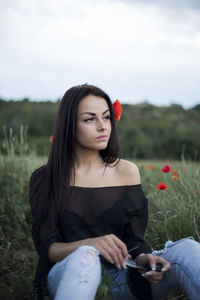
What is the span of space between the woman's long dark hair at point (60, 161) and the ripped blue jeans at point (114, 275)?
1.11 feet

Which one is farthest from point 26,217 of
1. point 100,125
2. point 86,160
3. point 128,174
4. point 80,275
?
point 80,275

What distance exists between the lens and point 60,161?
181 cm

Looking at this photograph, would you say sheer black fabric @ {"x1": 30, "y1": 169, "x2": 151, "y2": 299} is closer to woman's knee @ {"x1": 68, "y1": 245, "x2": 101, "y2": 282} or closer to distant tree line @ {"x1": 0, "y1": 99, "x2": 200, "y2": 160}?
woman's knee @ {"x1": 68, "y1": 245, "x2": 101, "y2": 282}

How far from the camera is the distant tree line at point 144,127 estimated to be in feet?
62.6

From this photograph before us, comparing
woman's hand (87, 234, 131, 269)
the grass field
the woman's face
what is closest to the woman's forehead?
the woman's face

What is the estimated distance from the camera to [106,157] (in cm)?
196

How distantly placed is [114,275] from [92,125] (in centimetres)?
75

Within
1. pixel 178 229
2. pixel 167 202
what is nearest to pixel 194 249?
pixel 178 229

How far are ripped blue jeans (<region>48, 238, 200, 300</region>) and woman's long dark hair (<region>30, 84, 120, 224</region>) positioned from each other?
0.34 meters

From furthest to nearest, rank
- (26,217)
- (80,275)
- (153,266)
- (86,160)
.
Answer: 1. (26,217)
2. (86,160)
3. (153,266)
4. (80,275)

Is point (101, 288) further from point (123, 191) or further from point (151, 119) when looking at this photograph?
point (151, 119)

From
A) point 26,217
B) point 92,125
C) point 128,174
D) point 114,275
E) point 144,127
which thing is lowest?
point 144,127

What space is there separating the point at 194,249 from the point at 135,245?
33 cm

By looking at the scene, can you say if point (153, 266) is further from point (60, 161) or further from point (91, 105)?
point (91, 105)
